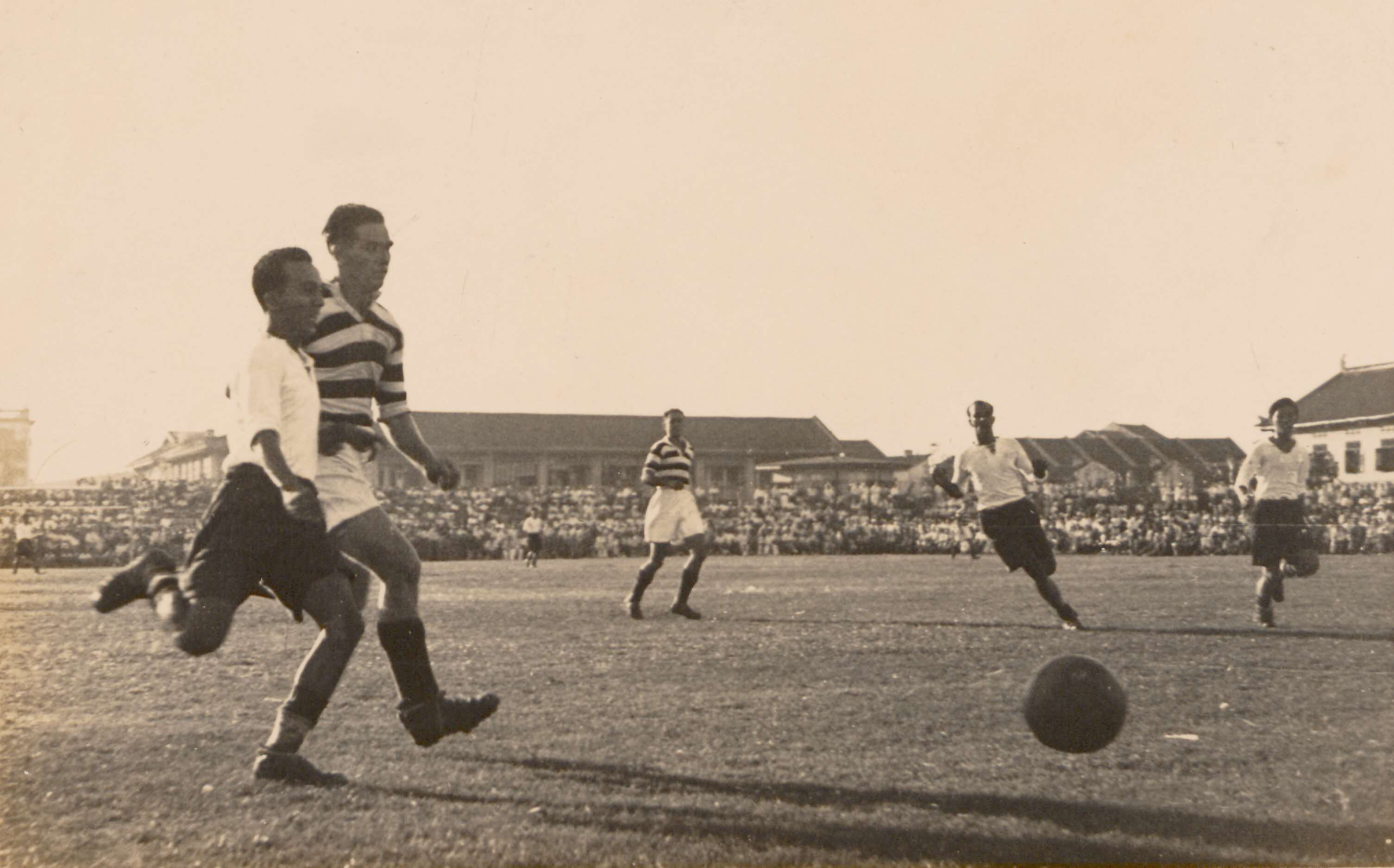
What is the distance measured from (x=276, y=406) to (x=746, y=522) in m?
28.6

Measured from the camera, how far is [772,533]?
31.6 metres

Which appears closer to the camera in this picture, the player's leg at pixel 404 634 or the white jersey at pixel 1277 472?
the player's leg at pixel 404 634

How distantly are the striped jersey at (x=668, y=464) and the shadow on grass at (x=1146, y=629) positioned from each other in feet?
4.47

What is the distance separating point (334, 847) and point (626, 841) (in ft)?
2.67

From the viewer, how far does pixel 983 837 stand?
10.7 feet

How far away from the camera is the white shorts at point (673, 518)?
10.2 m

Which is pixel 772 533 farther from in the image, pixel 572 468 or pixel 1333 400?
pixel 1333 400

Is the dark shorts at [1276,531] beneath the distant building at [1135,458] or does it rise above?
beneath

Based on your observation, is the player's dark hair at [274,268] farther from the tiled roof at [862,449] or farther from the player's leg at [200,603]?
the tiled roof at [862,449]

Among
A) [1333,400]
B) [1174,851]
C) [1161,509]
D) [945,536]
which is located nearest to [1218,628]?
[1174,851]

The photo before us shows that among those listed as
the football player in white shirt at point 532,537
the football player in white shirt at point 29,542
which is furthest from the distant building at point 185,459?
the football player in white shirt at point 532,537

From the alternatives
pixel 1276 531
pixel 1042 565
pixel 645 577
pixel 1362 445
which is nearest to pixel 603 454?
pixel 1362 445

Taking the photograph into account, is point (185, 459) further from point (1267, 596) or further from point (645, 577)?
point (1267, 596)

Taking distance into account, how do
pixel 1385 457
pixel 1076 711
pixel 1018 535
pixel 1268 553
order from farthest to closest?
pixel 1385 457 → pixel 1018 535 → pixel 1268 553 → pixel 1076 711
